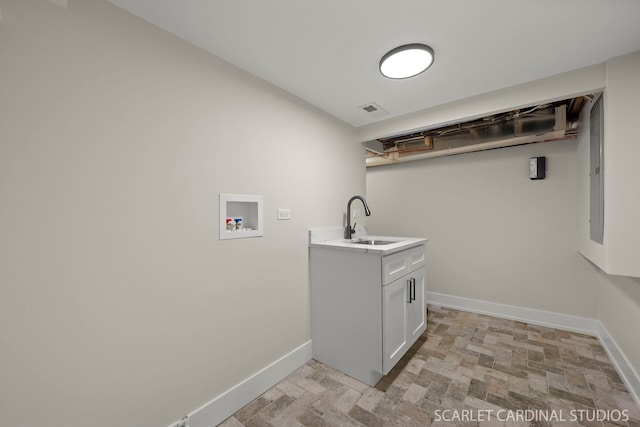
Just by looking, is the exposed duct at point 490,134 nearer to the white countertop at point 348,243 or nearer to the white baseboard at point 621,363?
the white countertop at point 348,243

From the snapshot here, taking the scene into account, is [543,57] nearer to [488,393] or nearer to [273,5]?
[273,5]

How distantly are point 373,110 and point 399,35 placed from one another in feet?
3.29

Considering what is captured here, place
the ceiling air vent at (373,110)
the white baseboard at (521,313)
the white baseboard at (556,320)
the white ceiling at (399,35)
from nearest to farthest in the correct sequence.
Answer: the white ceiling at (399,35), the white baseboard at (556,320), the ceiling air vent at (373,110), the white baseboard at (521,313)

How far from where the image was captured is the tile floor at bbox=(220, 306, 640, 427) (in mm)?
1529

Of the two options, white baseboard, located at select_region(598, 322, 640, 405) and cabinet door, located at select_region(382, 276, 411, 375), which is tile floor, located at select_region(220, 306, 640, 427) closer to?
white baseboard, located at select_region(598, 322, 640, 405)

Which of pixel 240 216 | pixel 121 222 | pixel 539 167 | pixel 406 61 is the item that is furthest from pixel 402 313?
pixel 539 167

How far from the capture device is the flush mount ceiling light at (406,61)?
1.52 m

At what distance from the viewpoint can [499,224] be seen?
3057mm

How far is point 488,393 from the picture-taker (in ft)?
5.70

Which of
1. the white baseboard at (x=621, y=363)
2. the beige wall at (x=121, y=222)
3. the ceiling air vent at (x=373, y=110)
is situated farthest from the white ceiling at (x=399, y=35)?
the white baseboard at (x=621, y=363)

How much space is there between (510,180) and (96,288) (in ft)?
12.5

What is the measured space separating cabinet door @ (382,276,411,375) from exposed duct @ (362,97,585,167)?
176 cm

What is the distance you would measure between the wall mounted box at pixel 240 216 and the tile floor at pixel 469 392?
1.14m

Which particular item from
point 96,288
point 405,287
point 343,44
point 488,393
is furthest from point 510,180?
point 96,288
